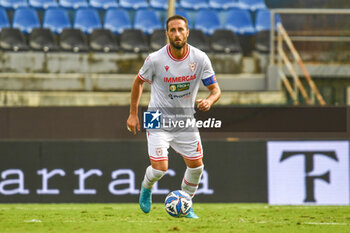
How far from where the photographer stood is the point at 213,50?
51.5 feet

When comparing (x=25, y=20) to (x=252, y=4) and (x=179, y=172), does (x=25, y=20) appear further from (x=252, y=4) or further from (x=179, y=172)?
(x=179, y=172)

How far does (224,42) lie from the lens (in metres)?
15.9

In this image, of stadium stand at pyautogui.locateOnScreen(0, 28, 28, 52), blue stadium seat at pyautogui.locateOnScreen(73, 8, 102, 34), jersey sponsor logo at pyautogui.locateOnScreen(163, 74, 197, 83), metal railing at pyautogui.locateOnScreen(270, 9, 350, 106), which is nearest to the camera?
jersey sponsor logo at pyautogui.locateOnScreen(163, 74, 197, 83)

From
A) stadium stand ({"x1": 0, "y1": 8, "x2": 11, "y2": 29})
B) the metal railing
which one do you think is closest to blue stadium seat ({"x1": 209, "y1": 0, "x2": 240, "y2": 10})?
the metal railing

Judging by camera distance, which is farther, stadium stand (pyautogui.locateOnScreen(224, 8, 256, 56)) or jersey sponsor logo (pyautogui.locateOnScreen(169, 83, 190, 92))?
stadium stand (pyautogui.locateOnScreen(224, 8, 256, 56))

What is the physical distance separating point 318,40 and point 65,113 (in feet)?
20.9

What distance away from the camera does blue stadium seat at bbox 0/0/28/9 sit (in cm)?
1675

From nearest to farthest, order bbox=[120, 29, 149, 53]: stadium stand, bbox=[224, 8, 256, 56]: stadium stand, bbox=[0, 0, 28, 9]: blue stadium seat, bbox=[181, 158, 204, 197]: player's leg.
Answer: bbox=[181, 158, 204, 197]: player's leg → bbox=[120, 29, 149, 53]: stadium stand → bbox=[224, 8, 256, 56]: stadium stand → bbox=[0, 0, 28, 9]: blue stadium seat

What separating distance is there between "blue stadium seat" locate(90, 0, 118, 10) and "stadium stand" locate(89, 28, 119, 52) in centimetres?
156

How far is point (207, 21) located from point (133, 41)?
2.11 m

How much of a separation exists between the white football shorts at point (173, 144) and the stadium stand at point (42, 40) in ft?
26.2

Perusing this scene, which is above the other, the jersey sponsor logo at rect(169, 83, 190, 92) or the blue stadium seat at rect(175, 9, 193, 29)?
the blue stadium seat at rect(175, 9, 193, 29)

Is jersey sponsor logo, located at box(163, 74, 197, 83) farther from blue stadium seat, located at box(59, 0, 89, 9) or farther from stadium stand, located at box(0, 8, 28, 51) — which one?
blue stadium seat, located at box(59, 0, 89, 9)

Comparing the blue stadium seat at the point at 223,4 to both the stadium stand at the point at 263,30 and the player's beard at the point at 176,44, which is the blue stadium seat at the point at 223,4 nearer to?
the stadium stand at the point at 263,30
